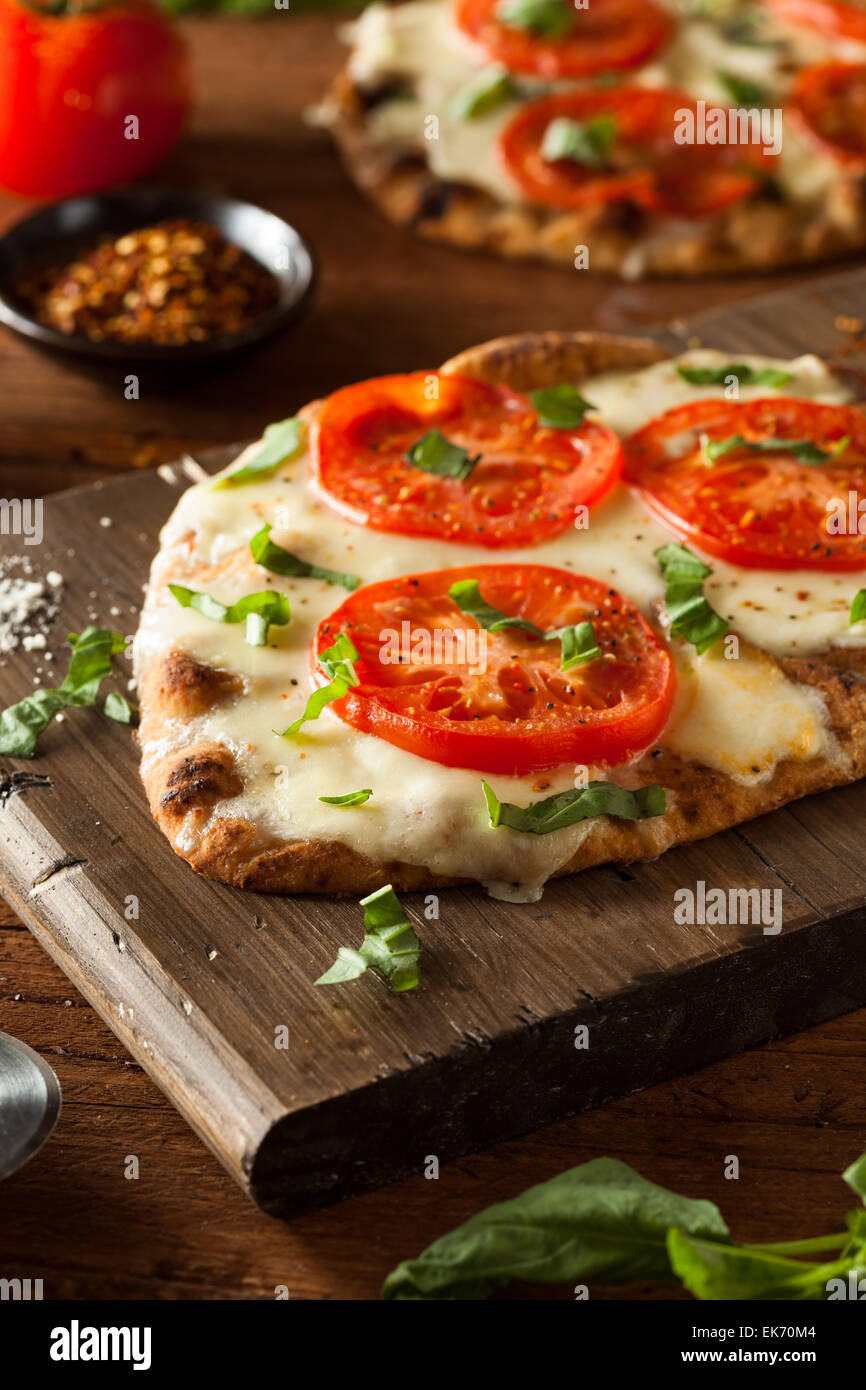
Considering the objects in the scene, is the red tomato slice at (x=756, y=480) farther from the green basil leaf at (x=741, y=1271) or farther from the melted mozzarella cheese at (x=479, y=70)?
the melted mozzarella cheese at (x=479, y=70)

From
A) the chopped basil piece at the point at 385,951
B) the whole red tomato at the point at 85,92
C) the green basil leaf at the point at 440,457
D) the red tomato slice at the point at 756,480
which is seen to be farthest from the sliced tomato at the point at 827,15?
the chopped basil piece at the point at 385,951

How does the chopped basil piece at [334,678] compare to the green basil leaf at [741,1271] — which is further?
the chopped basil piece at [334,678]

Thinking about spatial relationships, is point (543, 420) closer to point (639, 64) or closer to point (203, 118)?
point (639, 64)

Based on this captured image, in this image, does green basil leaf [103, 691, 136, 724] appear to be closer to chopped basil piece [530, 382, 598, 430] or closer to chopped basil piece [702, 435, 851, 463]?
chopped basil piece [530, 382, 598, 430]

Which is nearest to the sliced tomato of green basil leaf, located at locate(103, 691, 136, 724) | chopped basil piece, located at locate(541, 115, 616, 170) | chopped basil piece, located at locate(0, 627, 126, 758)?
chopped basil piece, located at locate(541, 115, 616, 170)

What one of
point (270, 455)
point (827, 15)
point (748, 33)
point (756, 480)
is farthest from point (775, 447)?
point (827, 15)

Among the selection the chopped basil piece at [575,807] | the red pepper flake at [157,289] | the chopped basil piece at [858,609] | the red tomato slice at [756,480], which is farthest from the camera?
the red pepper flake at [157,289]
